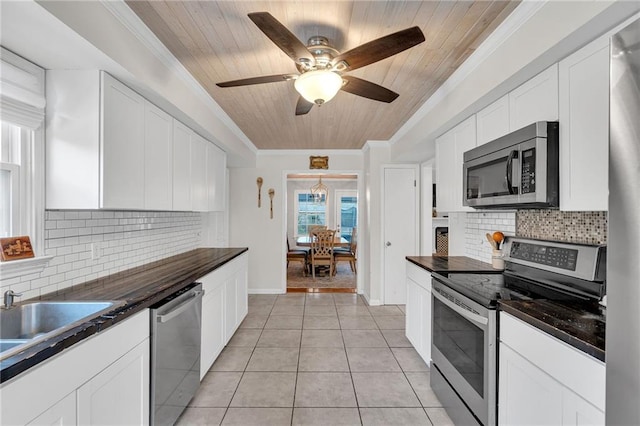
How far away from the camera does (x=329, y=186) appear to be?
29.1 feet

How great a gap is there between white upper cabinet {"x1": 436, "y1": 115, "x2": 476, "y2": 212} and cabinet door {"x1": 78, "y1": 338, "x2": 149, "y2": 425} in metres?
2.44

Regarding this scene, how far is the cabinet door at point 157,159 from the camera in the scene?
2029 millimetres

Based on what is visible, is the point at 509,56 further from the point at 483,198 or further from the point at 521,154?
the point at 483,198

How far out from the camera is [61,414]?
39.8 inches

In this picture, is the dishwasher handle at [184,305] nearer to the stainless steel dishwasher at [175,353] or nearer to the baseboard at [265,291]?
the stainless steel dishwasher at [175,353]

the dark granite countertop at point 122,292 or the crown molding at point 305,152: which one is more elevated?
the crown molding at point 305,152

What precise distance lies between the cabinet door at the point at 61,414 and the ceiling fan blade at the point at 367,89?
197 cm

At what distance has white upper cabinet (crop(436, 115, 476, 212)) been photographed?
2393 mm

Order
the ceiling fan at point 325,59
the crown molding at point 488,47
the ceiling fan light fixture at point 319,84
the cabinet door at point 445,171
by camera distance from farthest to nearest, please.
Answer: the cabinet door at point 445,171, the ceiling fan light fixture at point 319,84, the crown molding at point 488,47, the ceiling fan at point 325,59

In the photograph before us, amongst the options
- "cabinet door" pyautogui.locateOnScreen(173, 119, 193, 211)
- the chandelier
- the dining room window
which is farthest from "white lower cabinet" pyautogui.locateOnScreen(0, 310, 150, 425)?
the dining room window

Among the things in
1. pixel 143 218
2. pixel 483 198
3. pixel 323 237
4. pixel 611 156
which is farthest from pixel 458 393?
pixel 323 237

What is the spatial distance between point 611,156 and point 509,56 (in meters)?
1.19

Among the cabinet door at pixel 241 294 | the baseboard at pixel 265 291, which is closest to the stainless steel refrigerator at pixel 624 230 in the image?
the cabinet door at pixel 241 294

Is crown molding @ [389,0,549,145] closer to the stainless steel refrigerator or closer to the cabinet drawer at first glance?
the stainless steel refrigerator
